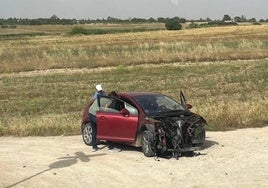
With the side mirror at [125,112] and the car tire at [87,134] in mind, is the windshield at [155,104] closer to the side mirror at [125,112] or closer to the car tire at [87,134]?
the side mirror at [125,112]

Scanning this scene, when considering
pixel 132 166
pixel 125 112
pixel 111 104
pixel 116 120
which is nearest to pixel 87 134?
pixel 111 104

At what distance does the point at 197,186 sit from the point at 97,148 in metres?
4.82

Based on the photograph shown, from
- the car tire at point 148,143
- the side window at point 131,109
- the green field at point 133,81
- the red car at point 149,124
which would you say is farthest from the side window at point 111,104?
the green field at point 133,81

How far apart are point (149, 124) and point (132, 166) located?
1.45 m

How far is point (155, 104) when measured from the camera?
14336 mm

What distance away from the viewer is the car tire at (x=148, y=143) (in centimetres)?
1319

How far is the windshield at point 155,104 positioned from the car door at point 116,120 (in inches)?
11.9

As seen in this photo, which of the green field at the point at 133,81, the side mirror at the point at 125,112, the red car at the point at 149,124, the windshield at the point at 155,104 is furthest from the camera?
the green field at the point at 133,81

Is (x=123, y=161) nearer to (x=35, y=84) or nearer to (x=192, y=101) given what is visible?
(x=192, y=101)

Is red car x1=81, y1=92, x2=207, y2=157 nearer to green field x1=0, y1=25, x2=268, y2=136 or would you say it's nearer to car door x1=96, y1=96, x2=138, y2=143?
car door x1=96, y1=96, x2=138, y2=143

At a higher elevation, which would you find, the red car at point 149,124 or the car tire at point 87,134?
the red car at point 149,124

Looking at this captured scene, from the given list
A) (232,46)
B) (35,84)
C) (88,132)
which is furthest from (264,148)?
(232,46)

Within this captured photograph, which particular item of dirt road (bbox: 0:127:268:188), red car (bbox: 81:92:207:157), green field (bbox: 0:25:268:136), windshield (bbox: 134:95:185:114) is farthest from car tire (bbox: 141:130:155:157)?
green field (bbox: 0:25:268:136)

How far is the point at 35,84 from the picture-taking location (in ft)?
108
